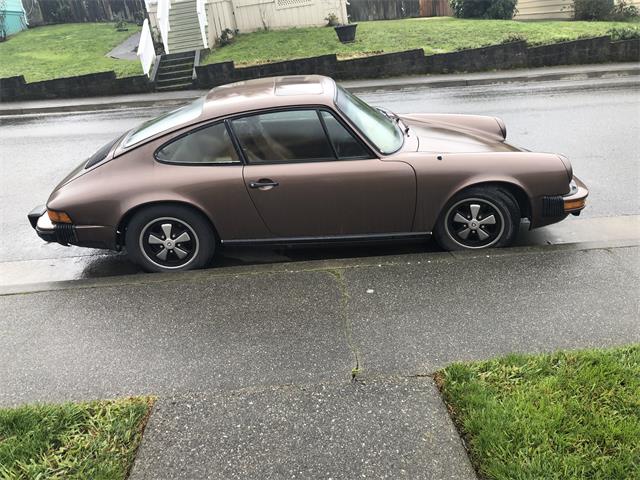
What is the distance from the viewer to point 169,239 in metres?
4.18

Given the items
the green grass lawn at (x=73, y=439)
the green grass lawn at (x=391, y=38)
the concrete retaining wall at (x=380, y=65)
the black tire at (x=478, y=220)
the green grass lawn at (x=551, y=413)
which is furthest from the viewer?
the green grass lawn at (x=391, y=38)

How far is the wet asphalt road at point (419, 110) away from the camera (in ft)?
16.0

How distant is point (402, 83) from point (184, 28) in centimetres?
1017

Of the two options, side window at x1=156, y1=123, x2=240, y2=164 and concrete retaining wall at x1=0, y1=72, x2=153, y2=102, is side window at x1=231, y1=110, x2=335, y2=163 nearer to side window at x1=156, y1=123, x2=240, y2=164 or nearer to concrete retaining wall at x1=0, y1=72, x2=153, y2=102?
side window at x1=156, y1=123, x2=240, y2=164

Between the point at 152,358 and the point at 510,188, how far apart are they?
292cm

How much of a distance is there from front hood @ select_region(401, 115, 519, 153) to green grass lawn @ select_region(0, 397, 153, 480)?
2.88 metres

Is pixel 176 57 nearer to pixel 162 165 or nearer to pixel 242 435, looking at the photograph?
pixel 162 165

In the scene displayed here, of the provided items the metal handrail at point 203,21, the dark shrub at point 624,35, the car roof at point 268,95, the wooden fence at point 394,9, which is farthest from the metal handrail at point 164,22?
the car roof at point 268,95

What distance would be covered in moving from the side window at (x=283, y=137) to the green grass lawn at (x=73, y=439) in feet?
6.79

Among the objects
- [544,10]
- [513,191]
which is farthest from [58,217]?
[544,10]

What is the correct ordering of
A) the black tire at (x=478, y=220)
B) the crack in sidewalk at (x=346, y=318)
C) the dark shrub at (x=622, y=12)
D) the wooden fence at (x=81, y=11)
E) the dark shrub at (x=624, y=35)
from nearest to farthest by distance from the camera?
the crack in sidewalk at (x=346, y=318), the black tire at (x=478, y=220), the dark shrub at (x=624, y=35), the dark shrub at (x=622, y=12), the wooden fence at (x=81, y=11)

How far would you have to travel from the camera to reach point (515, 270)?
3.88 m

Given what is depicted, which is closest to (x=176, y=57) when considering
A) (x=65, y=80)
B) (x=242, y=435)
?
(x=65, y=80)

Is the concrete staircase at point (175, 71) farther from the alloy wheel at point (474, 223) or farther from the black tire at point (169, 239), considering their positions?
the alloy wheel at point (474, 223)
